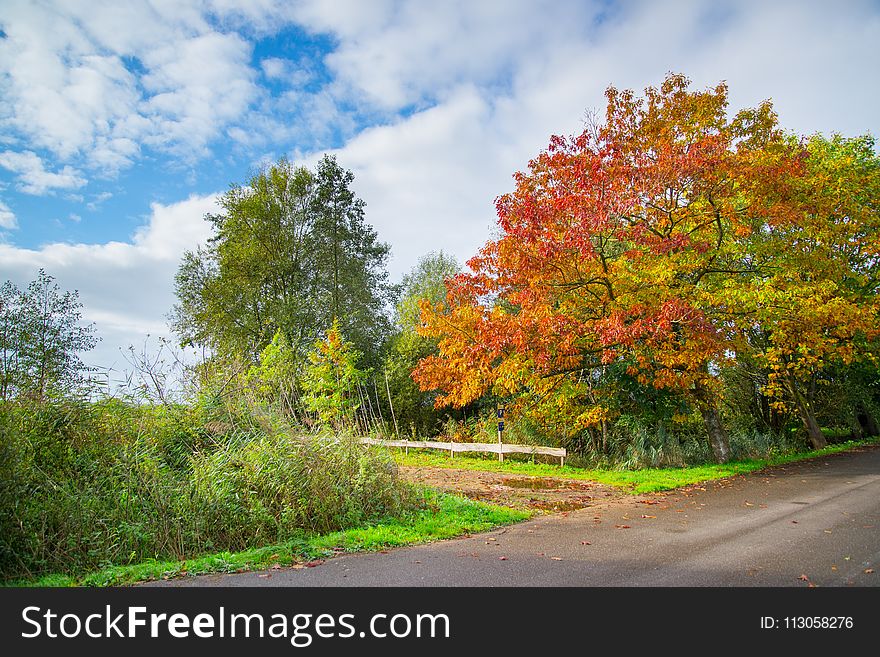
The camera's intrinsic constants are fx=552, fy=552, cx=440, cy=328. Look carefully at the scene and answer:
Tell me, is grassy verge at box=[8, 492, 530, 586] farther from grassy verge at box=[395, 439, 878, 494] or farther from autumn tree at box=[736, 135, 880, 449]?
autumn tree at box=[736, 135, 880, 449]

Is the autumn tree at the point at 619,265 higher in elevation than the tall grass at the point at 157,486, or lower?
higher

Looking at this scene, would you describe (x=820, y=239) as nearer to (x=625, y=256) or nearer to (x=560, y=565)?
(x=625, y=256)

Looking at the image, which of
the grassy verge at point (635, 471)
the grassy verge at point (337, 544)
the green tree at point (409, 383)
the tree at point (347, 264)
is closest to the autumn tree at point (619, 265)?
the grassy verge at point (635, 471)

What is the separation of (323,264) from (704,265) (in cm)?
1805

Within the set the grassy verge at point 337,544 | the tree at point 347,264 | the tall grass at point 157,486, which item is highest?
the tree at point 347,264

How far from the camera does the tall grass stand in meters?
5.48

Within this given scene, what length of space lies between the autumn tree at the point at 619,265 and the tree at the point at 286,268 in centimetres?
1206

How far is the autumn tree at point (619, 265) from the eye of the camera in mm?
12273

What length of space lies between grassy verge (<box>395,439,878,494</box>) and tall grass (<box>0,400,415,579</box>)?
584 cm

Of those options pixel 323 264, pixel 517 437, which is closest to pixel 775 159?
pixel 517 437

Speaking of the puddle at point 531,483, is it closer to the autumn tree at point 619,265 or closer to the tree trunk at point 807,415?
the autumn tree at point 619,265

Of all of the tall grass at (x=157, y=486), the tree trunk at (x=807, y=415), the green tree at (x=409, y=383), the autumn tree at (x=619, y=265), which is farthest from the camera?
the green tree at (x=409, y=383)

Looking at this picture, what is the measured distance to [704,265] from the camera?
13172mm

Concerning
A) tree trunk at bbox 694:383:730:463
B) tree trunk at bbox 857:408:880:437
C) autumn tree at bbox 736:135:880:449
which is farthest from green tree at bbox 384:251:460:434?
tree trunk at bbox 857:408:880:437
